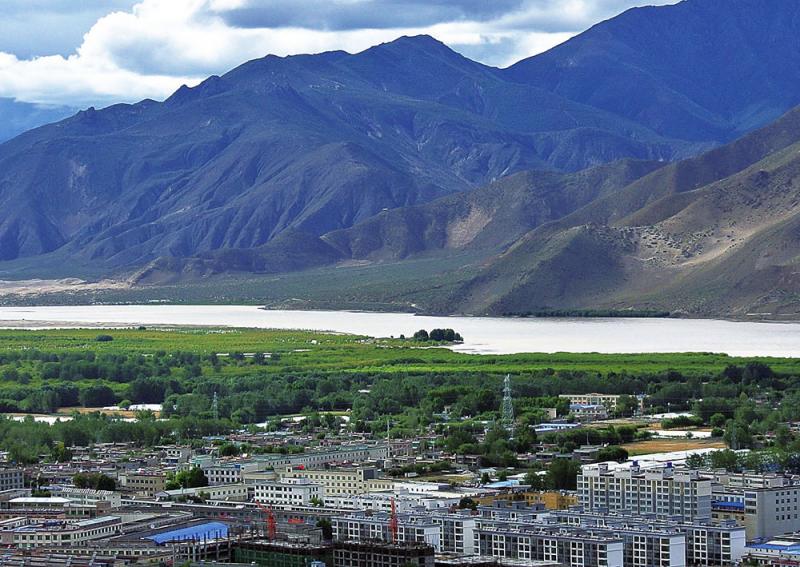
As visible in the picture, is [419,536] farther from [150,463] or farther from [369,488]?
[150,463]

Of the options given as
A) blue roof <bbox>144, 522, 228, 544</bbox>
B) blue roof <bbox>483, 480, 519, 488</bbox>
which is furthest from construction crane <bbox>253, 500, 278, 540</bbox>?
blue roof <bbox>483, 480, 519, 488</bbox>

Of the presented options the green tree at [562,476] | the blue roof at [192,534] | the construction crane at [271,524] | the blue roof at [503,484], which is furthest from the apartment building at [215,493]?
the blue roof at [192,534]

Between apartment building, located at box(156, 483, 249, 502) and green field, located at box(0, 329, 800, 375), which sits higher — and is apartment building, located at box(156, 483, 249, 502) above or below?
below

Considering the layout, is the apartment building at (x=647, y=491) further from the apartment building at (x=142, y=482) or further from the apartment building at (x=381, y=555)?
the apartment building at (x=142, y=482)

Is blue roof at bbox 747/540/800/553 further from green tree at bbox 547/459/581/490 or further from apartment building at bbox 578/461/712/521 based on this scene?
green tree at bbox 547/459/581/490

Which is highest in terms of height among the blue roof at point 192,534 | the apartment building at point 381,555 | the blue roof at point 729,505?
the blue roof at point 729,505

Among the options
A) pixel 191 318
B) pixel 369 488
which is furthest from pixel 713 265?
pixel 369 488
